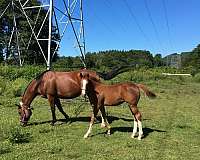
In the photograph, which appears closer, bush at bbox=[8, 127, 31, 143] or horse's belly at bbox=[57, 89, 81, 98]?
→ bush at bbox=[8, 127, 31, 143]

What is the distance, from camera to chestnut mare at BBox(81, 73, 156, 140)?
33.9ft

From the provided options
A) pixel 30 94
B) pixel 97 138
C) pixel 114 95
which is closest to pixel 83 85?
pixel 114 95

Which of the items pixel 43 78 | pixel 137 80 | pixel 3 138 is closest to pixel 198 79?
pixel 137 80

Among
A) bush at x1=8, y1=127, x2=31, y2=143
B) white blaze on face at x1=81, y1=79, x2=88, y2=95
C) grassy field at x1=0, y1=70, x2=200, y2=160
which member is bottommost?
grassy field at x1=0, y1=70, x2=200, y2=160

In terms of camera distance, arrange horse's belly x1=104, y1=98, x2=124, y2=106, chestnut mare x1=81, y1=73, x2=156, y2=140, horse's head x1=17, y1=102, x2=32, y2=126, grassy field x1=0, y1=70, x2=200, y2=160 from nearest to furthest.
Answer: grassy field x1=0, y1=70, x2=200, y2=160 → chestnut mare x1=81, y1=73, x2=156, y2=140 → horse's belly x1=104, y1=98, x2=124, y2=106 → horse's head x1=17, y1=102, x2=32, y2=126

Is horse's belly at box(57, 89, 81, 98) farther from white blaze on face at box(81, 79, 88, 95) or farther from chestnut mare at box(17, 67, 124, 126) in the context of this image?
white blaze on face at box(81, 79, 88, 95)

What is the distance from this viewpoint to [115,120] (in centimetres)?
1332

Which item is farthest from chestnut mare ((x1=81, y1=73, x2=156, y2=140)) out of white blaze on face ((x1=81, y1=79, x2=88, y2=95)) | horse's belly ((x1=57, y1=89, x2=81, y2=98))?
horse's belly ((x1=57, y1=89, x2=81, y2=98))

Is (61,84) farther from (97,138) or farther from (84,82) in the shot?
(97,138)

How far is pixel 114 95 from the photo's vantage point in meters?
10.6

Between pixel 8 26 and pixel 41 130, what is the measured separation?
60222mm

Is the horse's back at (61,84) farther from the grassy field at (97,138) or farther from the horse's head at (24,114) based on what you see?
the grassy field at (97,138)

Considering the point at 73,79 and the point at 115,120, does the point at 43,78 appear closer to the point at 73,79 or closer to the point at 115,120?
the point at 73,79

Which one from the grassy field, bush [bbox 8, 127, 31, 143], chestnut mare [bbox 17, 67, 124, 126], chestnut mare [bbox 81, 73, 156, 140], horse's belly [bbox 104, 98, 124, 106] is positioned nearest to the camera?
the grassy field
